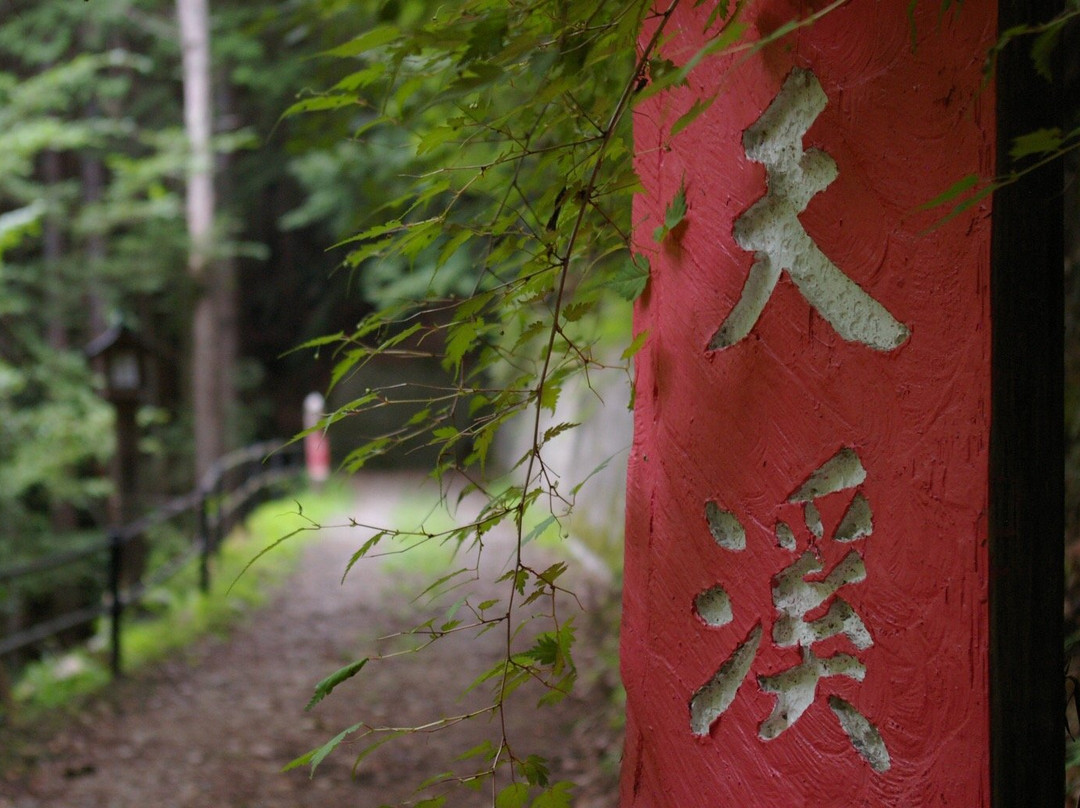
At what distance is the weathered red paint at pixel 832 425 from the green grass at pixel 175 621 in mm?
3171

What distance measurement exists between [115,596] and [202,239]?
6656 millimetres

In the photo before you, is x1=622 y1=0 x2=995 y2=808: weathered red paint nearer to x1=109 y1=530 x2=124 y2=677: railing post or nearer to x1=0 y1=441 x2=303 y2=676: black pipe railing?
x1=0 y1=441 x2=303 y2=676: black pipe railing

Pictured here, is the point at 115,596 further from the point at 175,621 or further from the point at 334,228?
the point at 334,228

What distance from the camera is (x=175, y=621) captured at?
23.1 feet

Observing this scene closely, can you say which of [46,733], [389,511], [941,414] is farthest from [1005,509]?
[389,511]

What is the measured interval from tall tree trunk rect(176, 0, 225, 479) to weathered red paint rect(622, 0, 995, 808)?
10.5 metres

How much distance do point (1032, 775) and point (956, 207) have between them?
615mm

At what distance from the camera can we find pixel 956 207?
98cm

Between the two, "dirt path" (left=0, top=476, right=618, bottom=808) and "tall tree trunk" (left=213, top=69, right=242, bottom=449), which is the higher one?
"tall tree trunk" (left=213, top=69, right=242, bottom=449)

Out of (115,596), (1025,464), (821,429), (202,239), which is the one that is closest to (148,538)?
(202,239)

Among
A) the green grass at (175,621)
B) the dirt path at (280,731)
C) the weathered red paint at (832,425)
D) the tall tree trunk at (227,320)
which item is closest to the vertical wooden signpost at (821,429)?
the weathered red paint at (832,425)

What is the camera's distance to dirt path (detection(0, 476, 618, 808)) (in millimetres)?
4094

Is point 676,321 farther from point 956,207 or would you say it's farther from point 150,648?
point 150,648

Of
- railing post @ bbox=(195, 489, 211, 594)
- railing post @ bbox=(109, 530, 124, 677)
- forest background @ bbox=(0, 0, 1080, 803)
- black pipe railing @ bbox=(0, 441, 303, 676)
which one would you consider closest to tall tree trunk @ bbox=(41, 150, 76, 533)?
forest background @ bbox=(0, 0, 1080, 803)
